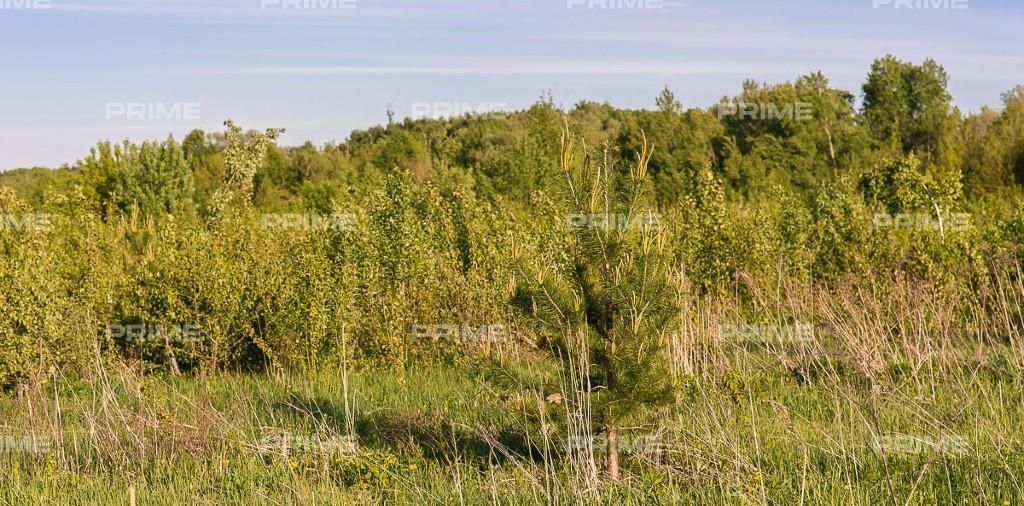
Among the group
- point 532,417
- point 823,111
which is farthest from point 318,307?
point 823,111

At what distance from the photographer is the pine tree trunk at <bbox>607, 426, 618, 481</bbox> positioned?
586cm

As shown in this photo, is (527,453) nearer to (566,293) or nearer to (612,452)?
(612,452)

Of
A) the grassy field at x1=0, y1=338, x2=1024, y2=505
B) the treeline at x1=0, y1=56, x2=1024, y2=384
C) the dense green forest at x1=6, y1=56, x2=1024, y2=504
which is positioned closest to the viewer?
the grassy field at x1=0, y1=338, x2=1024, y2=505

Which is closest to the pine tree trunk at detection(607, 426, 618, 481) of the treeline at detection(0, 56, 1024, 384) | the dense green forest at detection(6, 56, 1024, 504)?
the dense green forest at detection(6, 56, 1024, 504)

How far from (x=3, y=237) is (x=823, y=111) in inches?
1601

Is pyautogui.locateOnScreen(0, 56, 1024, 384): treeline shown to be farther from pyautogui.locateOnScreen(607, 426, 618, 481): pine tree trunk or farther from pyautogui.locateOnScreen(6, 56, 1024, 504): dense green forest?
pyautogui.locateOnScreen(607, 426, 618, 481): pine tree trunk

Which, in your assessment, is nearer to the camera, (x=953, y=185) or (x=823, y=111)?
(x=953, y=185)

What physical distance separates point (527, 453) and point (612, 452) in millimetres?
1103

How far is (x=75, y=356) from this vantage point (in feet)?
35.7

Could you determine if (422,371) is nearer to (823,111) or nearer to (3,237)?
(3,237)

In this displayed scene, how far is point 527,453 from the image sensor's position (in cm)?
686

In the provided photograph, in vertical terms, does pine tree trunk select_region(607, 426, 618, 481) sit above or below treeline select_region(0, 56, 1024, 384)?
below

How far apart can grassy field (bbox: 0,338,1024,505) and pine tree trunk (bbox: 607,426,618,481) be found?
0.38 feet

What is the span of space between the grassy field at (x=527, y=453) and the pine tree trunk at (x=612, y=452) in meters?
0.12
